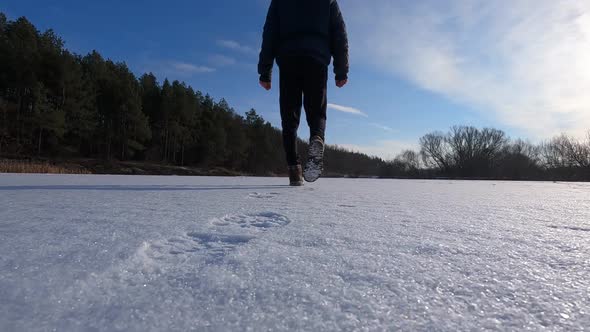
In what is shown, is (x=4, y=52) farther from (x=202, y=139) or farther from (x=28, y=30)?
(x=202, y=139)

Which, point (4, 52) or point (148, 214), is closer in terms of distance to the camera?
point (148, 214)

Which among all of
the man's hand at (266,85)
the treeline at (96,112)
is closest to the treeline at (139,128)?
the treeline at (96,112)

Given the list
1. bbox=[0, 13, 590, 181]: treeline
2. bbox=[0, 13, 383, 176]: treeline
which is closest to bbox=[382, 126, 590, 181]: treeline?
bbox=[0, 13, 590, 181]: treeline

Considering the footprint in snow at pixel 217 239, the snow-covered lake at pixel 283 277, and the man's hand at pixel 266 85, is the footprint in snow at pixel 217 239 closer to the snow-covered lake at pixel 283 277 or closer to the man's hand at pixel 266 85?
the snow-covered lake at pixel 283 277

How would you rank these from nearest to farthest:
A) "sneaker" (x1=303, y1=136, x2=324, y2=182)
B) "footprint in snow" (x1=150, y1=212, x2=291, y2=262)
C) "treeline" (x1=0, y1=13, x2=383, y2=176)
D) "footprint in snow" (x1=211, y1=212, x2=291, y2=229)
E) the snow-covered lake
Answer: the snow-covered lake → "footprint in snow" (x1=150, y1=212, x2=291, y2=262) → "footprint in snow" (x1=211, y1=212, x2=291, y2=229) → "sneaker" (x1=303, y1=136, x2=324, y2=182) → "treeline" (x1=0, y1=13, x2=383, y2=176)

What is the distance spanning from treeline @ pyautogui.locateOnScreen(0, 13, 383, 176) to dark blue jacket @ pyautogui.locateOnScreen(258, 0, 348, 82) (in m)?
19.5

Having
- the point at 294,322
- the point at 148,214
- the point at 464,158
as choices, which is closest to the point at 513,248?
the point at 294,322

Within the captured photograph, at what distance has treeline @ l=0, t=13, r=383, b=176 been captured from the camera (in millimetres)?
17422

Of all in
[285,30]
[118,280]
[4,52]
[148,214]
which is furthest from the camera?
[4,52]

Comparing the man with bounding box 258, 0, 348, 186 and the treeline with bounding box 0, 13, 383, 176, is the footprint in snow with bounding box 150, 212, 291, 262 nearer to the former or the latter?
the man with bounding box 258, 0, 348, 186

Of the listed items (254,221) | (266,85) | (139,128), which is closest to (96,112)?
(139,128)

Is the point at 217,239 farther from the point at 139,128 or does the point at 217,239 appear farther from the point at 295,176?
the point at 139,128

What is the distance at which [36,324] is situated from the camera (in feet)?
0.92

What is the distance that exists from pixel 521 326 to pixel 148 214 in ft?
2.65
